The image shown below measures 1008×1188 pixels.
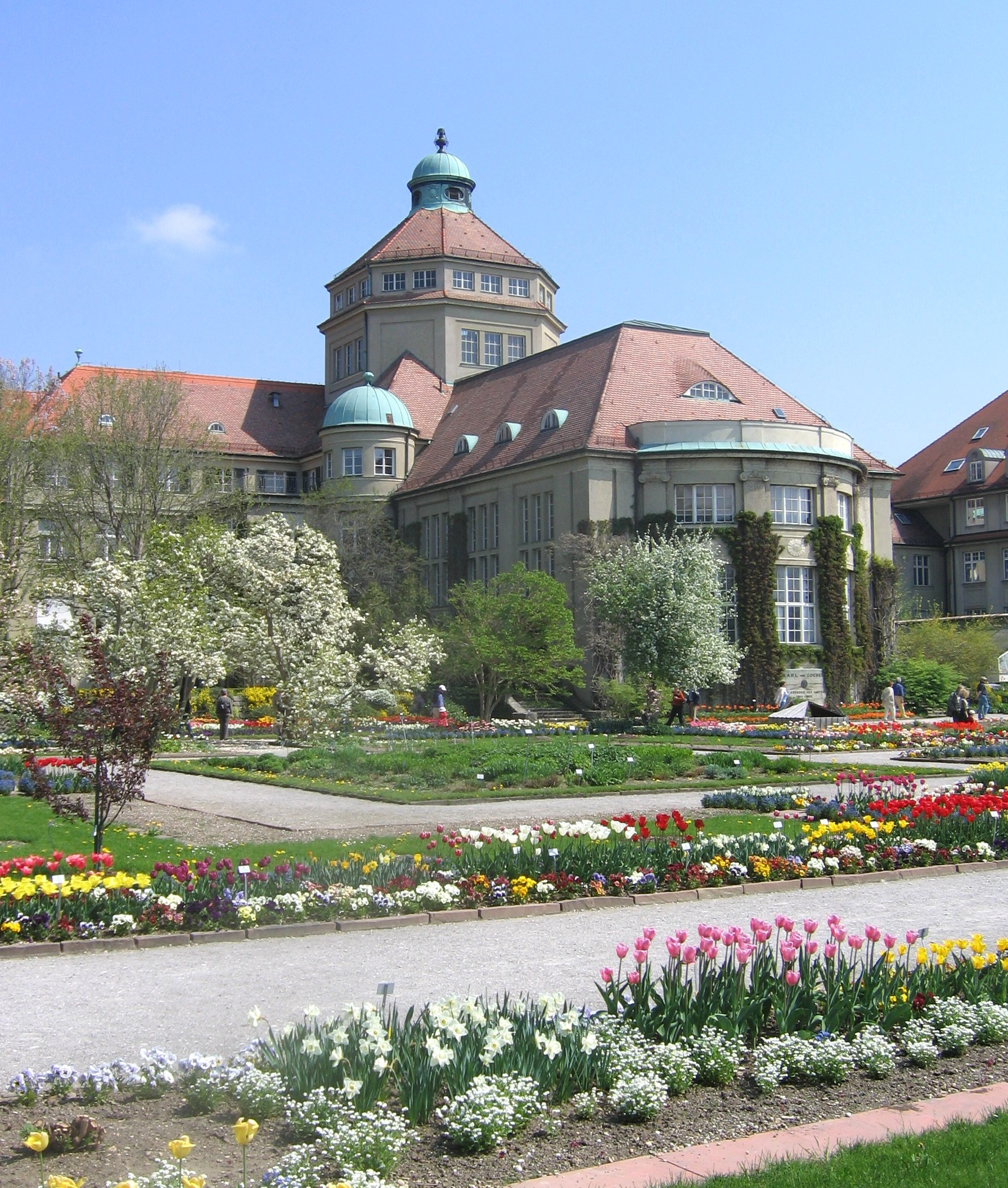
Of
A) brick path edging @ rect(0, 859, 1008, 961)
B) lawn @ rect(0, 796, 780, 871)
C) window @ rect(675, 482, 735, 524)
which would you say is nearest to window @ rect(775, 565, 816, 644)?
window @ rect(675, 482, 735, 524)

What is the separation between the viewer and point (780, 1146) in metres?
5.71

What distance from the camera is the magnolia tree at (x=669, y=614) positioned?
4353 cm

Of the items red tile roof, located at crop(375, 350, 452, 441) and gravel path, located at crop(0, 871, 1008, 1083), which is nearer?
gravel path, located at crop(0, 871, 1008, 1083)

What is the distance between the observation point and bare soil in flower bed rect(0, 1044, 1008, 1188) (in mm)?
5500

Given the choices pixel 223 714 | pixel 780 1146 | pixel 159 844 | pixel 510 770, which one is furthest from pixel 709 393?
pixel 780 1146

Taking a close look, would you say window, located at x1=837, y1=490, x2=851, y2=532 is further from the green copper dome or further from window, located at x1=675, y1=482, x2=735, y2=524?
the green copper dome

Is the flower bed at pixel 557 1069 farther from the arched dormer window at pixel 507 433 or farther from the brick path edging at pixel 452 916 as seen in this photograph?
the arched dormer window at pixel 507 433

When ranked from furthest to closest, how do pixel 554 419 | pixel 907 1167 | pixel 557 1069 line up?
pixel 554 419 → pixel 557 1069 → pixel 907 1167

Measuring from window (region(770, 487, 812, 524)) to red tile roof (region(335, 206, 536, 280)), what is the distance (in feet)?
81.2

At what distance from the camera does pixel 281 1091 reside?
235 inches

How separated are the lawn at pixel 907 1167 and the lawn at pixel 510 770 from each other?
15.5m

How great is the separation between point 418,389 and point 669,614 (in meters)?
30.8

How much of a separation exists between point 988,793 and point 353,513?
4837cm

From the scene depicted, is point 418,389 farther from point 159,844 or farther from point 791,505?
point 159,844
